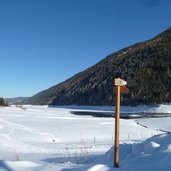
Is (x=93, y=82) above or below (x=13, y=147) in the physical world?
above

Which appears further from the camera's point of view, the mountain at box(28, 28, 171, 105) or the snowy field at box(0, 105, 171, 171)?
the mountain at box(28, 28, 171, 105)

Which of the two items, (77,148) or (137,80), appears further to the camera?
(137,80)

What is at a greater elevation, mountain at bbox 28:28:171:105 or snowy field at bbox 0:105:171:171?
mountain at bbox 28:28:171:105

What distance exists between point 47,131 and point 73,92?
114m

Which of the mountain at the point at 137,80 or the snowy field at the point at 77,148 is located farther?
the mountain at the point at 137,80

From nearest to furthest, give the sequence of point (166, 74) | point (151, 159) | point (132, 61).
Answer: point (151, 159), point (166, 74), point (132, 61)

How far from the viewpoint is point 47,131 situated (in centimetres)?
2344

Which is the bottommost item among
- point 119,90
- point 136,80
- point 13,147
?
point 13,147

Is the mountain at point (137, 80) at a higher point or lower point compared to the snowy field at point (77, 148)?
higher

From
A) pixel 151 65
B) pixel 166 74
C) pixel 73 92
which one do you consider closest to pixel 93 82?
pixel 73 92

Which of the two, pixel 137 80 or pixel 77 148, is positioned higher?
pixel 137 80

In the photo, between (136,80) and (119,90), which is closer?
(119,90)

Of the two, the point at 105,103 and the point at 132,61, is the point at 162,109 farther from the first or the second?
the point at 132,61

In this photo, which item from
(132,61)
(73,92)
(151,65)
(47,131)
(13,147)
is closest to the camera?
(13,147)
